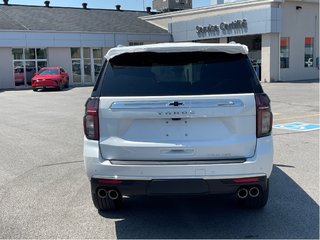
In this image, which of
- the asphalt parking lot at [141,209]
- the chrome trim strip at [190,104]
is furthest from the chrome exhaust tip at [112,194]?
the chrome trim strip at [190,104]

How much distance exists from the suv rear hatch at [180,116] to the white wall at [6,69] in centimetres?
3169

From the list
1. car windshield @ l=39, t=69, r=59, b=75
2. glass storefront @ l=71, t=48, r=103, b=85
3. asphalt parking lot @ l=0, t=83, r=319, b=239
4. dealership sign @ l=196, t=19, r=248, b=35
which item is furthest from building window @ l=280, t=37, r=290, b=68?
asphalt parking lot @ l=0, t=83, r=319, b=239

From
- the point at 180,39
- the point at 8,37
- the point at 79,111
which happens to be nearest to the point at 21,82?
the point at 8,37

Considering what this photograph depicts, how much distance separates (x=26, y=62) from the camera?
35.0 metres

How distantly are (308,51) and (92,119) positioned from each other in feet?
108

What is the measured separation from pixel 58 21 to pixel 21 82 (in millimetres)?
7192

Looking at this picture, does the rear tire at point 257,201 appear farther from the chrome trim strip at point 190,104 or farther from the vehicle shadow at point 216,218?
the chrome trim strip at point 190,104

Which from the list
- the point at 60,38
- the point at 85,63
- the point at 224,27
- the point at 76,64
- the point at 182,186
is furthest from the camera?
the point at 85,63

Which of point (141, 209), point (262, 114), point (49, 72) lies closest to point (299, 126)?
point (141, 209)

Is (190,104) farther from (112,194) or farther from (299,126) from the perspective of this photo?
(299,126)

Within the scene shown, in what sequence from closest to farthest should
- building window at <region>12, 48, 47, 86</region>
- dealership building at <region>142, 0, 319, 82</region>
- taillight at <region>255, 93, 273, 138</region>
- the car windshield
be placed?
1. taillight at <region>255, 93, 273, 138</region>
2. the car windshield
3. dealership building at <region>142, 0, 319, 82</region>
4. building window at <region>12, 48, 47, 86</region>

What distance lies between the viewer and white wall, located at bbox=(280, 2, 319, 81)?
32719 millimetres

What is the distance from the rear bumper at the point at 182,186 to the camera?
13.6ft

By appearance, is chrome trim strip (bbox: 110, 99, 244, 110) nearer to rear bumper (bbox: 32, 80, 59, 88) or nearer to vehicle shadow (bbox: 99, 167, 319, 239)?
vehicle shadow (bbox: 99, 167, 319, 239)
